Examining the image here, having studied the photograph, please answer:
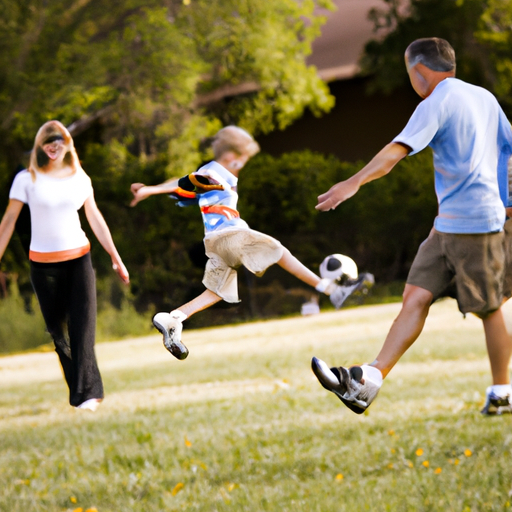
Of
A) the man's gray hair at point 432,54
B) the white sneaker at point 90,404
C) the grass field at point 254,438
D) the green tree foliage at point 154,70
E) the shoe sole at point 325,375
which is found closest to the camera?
the man's gray hair at point 432,54

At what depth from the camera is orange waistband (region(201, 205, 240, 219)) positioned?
308 centimetres

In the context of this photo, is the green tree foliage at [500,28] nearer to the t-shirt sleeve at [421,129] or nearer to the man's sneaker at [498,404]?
the man's sneaker at [498,404]

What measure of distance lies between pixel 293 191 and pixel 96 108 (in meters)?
3.02

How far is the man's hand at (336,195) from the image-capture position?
283 centimetres

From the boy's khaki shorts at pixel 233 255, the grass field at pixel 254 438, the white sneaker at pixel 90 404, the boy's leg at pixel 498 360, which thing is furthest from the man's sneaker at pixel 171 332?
the grass field at pixel 254 438

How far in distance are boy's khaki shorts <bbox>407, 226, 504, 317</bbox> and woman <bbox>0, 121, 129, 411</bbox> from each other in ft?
4.55

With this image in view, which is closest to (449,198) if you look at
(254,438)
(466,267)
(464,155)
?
(464,155)

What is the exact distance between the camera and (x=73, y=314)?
369cm

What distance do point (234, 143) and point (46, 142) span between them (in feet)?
3.22

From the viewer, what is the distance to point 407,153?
293cm

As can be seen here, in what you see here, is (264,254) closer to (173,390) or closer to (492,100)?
(492,100)

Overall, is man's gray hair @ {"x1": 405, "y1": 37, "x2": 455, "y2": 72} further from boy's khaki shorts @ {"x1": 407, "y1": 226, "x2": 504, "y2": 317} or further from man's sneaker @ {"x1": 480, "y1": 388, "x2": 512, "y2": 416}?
man's sneaker @ {"x1": 480, "y1": 388, "x2": 512, "y2": 416}

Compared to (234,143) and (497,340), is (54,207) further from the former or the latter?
(497,340)

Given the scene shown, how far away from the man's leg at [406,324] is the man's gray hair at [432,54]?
37.3 inches
